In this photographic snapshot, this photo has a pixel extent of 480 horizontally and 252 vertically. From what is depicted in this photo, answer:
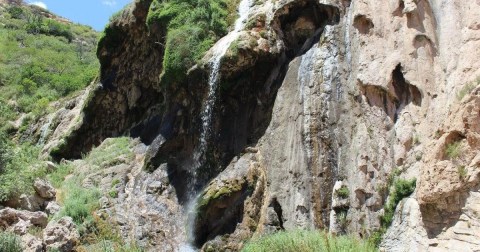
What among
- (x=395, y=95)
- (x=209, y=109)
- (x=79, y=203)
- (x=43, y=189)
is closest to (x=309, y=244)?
(x=395, y=95)

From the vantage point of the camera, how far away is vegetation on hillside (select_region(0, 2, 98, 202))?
15.3 metres

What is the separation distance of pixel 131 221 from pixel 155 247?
1367 millimetres

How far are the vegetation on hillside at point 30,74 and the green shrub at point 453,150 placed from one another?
11.0 m

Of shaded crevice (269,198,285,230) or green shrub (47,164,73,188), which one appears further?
green shrub (47,164,73,188)

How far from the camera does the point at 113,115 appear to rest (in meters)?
24.2

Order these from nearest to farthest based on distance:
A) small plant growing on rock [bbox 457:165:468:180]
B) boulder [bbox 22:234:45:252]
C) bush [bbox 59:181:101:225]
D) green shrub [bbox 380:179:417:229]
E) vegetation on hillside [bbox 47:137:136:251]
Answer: small plant growing on rock [bbox 457:165:468:180] < green shrub [bbox 380:179:417:229] < boulder [bbox 22:234:45:252] < vegetation on hillside [bbox 47:137:136:251] < bush [bbox 59:181:101:225]

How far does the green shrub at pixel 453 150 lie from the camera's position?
807 centimetres

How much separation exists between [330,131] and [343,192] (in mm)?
1756

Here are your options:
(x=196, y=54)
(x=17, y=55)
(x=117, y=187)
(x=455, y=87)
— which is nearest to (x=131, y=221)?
(x=117, y=187)

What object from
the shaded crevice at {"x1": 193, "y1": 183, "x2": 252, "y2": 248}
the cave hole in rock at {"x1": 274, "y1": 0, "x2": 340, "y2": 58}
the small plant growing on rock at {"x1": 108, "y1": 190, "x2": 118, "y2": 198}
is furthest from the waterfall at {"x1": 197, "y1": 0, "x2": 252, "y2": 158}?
the small plant growing on rock at {"x1": 108, "y1": 190, "x2": 118, "y2": 198}

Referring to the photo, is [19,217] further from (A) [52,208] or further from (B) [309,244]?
(B) [309,244]

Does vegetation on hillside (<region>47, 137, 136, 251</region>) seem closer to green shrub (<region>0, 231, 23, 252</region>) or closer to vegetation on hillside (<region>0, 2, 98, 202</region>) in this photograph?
vegetation on hillside (<region>0, 2, 98, 202</region>)

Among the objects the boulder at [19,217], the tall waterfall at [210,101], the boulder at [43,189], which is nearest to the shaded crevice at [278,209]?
the tall waterfall at [210,101]

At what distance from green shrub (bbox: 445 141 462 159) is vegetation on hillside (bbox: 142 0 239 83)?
31.9ft
